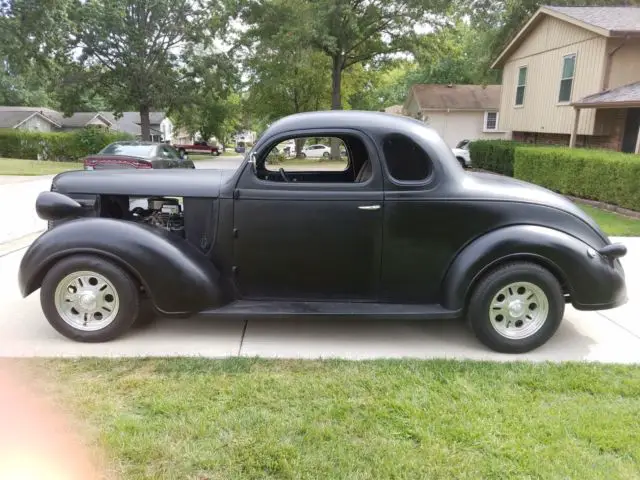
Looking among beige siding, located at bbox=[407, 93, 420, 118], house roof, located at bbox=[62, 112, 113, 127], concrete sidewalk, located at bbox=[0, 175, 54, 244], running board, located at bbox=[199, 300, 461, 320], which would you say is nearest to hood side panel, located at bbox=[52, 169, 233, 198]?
running board, located at bbox=[199, 300, 461, 320]

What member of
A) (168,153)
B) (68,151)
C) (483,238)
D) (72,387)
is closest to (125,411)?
(72,387)

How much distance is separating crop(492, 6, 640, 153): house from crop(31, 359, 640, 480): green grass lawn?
1194 cm

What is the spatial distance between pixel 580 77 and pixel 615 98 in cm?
294

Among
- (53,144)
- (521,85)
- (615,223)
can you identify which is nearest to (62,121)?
(53,144)

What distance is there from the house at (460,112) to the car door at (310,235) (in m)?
30.8

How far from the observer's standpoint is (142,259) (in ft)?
12.7

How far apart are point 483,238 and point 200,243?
2.23 metres

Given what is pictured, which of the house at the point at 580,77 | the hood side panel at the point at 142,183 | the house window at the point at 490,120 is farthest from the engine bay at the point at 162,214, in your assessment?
the house window at the point at 490,120

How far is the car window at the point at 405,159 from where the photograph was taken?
4.00 meters

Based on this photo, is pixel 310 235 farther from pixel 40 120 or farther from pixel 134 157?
pixel 40 120

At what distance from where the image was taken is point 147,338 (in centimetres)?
420

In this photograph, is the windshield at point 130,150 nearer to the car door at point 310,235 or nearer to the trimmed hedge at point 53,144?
the car door at point 310,235

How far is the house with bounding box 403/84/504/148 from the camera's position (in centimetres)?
3331

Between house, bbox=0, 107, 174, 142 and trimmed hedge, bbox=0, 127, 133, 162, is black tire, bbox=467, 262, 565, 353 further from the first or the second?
house, bbox=0, 107, 174, 142
